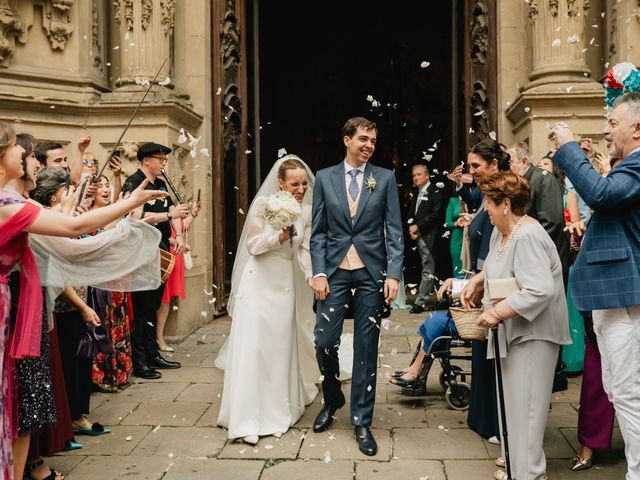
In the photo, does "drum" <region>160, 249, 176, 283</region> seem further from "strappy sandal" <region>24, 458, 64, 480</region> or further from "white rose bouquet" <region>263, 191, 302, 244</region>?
"strappy sandal" <region>24, 458, 64, 480</region>

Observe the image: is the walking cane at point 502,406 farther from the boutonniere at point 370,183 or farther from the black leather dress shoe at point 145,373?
the black leather dress shoe at point 145,373

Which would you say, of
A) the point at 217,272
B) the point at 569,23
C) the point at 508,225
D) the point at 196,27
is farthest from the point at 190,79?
the point at 508,225

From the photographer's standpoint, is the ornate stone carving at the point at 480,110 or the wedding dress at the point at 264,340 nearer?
the wedding dress at the point at 264,340

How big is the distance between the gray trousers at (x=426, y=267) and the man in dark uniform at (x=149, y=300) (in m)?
4.55

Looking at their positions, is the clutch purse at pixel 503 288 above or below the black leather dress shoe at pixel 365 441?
above

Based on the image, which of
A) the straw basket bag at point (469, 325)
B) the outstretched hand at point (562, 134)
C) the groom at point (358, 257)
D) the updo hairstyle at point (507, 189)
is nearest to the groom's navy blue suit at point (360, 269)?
the groom at point (358, 257)

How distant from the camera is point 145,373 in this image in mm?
7082

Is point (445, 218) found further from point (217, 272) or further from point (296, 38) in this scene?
point (296, 38)

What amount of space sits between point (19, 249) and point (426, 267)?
7.92 metres

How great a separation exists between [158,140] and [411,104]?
1032 centimetres

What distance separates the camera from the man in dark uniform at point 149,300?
7137 mm

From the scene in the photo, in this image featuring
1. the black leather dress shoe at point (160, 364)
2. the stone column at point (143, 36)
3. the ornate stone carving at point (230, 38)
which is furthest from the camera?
the ornate stone carving at point (230, 38)

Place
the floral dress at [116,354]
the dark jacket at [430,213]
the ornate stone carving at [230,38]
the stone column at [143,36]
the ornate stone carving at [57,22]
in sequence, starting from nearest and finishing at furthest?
the floral dress at [116,354] < the ornate stone carving at [57,22] < the stone column at [143,36] < the ornate stone carving at [230,38] < the dark jacket at [430,213]

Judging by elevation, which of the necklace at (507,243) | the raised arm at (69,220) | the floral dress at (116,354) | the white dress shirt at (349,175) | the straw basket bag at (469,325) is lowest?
the floral dress at (116,354)
